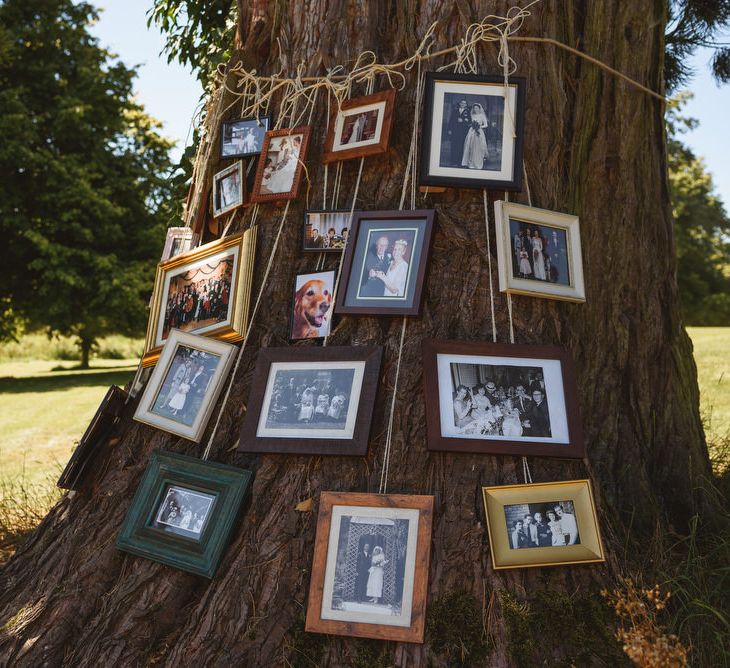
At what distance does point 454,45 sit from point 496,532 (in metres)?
1.70

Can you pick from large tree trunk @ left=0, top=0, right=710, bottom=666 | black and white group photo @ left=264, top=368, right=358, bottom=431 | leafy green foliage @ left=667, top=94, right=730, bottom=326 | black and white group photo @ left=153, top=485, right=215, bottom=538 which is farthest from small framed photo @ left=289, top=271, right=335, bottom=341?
leafy green foliage @ left=667, top=94, right=730, bottom=326

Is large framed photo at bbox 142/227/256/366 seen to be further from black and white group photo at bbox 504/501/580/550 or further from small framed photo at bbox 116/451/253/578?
black and white group photo at bbox 504/501/580/550

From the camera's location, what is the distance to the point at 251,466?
2367 millimetres

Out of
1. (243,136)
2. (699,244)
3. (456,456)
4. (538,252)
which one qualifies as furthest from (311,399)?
(699,244)


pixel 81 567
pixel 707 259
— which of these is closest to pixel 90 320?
pixel 81 567

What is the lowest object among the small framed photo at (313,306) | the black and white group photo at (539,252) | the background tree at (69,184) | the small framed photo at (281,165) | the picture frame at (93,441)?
the picture frame at (93,441)

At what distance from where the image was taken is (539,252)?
2.40 metres

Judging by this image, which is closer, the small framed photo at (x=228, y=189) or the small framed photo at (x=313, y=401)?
the small framed photo at (x=313, y=401)

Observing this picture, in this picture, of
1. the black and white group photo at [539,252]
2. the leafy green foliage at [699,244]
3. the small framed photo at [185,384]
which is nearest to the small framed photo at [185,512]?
the small framed photo at [185,384]

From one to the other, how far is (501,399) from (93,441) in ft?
5.13

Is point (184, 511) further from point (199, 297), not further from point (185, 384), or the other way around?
point (199, 297)

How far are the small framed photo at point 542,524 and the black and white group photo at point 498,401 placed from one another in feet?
0.58

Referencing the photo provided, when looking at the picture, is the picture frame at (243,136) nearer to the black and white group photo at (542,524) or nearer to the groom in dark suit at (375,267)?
the groom in dark suit at (375,267)

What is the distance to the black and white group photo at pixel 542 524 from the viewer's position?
207 cm
